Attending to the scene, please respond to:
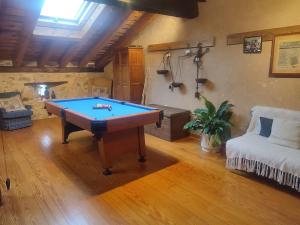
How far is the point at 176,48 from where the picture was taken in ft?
14.9

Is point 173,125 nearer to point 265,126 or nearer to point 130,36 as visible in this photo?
point 265,126

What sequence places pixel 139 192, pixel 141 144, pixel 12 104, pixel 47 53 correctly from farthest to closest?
pixel 47 53 → pixel 12 104 → pixel 141 144 → pixel 139 192

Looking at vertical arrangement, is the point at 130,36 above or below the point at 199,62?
above

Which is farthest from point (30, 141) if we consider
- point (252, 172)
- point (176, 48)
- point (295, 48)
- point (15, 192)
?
point (295, 48)

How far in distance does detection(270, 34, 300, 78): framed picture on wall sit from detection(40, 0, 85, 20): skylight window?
11.9 feet

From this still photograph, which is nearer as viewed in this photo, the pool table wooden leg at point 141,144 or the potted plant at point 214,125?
the pool table wooden leg at point 141,144

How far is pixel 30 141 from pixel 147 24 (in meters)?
3.49

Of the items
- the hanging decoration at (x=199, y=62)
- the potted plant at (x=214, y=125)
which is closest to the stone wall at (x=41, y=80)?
the hanging decoration at (x=199, y=62)

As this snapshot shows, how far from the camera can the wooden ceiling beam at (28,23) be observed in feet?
11.5

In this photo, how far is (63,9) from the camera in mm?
4582

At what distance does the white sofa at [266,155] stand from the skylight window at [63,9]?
12.9 ft

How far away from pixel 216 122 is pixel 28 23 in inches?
142

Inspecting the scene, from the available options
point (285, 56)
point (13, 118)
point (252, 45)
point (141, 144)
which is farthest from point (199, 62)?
point (13, 118)

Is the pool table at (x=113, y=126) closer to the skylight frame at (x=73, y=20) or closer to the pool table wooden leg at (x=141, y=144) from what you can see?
the pool table wooden leg at (x=141, y=144)
